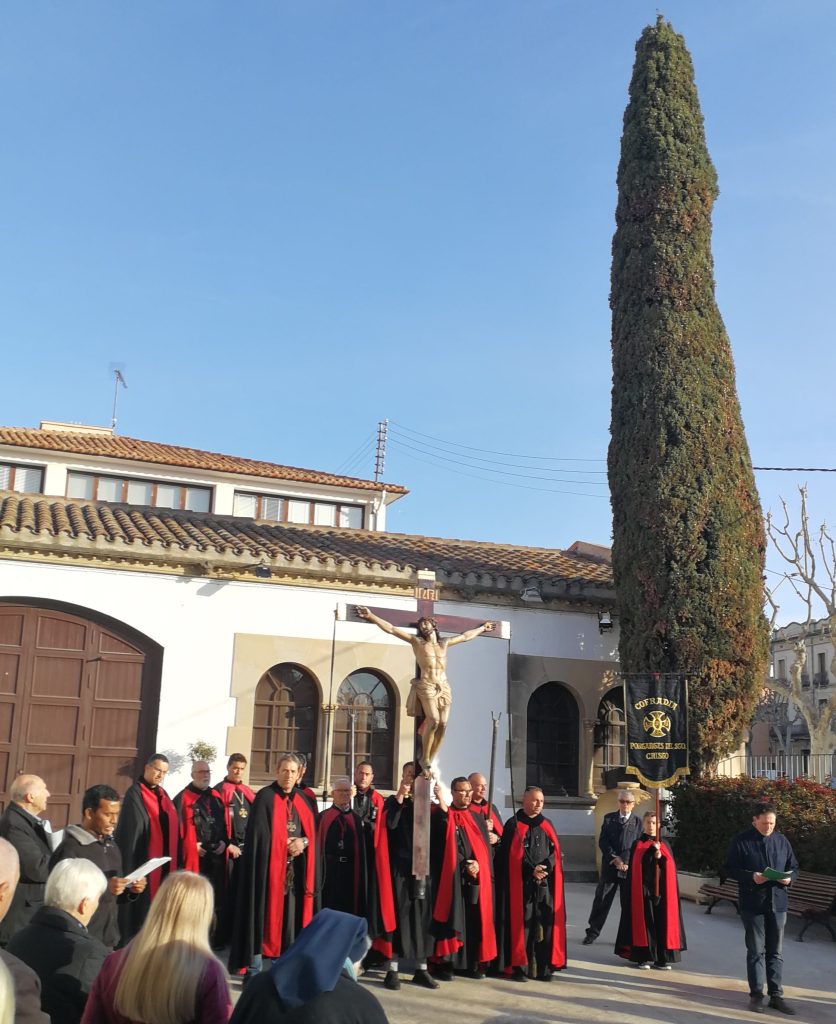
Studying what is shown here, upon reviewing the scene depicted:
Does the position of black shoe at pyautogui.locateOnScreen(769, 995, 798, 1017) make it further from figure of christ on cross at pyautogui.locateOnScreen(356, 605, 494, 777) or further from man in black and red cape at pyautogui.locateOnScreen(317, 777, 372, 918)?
man in black and red cape at pyautogui.locateOnScreen(317, 777, 372, 918)

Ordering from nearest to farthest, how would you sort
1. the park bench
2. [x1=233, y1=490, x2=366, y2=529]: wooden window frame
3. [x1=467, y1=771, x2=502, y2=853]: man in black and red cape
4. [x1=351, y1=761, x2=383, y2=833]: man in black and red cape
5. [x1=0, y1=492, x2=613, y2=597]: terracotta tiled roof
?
[x1=351, y1=761, x2=383, y2=833]: man in black and red cape
[x1=467, y1=771, x2=502, y2=853]: man in black and red cape
the park bench
[x1=0, y1=492, x2=613, y2=597]: terracotta tiled roof
[x1=233, y1=490, x2=366, y2=529]: wooden window frame

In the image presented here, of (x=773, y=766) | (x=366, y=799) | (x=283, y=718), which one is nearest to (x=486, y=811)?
(x=366, y=799)

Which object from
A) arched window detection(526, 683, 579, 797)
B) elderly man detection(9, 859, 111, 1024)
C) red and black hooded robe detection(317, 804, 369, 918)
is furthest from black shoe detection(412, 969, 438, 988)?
arched window detection(526, 683, 579, 797)

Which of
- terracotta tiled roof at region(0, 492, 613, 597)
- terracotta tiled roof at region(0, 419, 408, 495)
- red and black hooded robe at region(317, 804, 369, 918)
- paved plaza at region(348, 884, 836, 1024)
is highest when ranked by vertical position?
terracotta tiled roof at region(0, 419, 408, 495)

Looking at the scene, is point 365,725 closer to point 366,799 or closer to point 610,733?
point 610,733

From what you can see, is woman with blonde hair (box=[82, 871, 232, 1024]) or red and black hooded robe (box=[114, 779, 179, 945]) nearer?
woman with blonde hair (box=[82, 871, 232, 1024])

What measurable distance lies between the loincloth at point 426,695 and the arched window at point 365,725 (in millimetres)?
7063

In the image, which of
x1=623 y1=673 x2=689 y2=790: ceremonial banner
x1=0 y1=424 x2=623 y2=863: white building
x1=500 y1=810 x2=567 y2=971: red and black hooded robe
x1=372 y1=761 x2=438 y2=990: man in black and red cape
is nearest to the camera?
x1=372 y1=761 x2=438 y2=990: man in black and red cape

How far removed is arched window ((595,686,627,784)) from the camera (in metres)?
17.5

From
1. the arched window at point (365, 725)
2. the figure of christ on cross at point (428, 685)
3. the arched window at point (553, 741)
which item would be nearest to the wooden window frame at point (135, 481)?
the arched window at point (365, 725)

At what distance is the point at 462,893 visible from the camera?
9.27 metres

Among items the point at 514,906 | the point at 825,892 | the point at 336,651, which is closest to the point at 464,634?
the point at 514,906

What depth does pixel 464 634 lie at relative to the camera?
973 centimetres

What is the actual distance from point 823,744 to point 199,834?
18.2 metres
